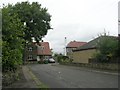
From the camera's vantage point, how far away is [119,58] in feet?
121

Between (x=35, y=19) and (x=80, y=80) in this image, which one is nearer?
(x=80, y=80)

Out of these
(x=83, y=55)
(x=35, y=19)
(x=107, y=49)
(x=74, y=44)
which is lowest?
(x=83, y=55)

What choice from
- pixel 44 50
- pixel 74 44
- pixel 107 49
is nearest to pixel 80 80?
pixel 107 49

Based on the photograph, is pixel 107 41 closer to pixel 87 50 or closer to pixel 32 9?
pixel 87 50

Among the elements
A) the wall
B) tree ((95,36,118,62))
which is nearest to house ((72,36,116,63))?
the wall

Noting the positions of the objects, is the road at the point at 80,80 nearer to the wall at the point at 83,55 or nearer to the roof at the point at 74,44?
the wall at the point at 83,55

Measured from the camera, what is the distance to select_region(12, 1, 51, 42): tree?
202 feet

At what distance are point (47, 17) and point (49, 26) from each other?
2.33 meters

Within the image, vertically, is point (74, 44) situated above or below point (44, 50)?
above

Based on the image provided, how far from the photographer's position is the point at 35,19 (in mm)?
64500

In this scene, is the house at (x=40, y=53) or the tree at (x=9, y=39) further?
the house at (x=40, y=53)

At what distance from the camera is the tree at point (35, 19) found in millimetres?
61719

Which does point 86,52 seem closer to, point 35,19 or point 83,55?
point 83,55

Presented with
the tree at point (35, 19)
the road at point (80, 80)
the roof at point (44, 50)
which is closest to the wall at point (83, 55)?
the tree at point (35, 19)
